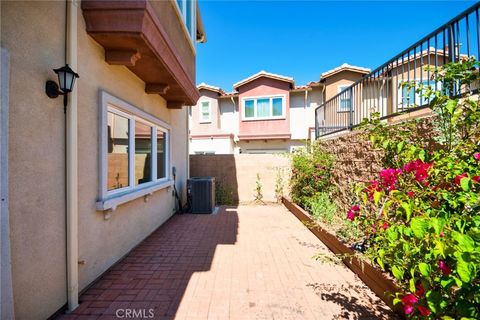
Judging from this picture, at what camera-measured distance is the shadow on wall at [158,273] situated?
10.2ft

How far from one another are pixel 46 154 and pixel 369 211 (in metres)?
5.31

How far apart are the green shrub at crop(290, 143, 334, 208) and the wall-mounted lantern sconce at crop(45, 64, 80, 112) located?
666cm

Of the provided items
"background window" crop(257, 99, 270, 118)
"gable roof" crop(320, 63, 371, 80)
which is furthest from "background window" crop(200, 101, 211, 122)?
"gable roof" crop(320, 63, 371, 80)

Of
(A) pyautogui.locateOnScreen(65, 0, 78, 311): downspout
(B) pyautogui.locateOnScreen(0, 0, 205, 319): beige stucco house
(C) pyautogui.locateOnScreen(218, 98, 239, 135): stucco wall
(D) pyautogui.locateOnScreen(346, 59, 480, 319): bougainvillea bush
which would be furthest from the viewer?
(C) pyautogui.locateOnScreen(218, 98, 239, 135): stucco wall

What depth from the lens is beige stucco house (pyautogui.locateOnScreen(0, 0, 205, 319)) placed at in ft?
7.49

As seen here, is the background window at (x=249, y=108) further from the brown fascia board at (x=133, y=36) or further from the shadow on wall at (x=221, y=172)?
the brown fascia board at (x=133, y=36)

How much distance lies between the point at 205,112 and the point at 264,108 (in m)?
4.70

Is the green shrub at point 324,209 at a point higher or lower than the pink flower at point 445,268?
lower

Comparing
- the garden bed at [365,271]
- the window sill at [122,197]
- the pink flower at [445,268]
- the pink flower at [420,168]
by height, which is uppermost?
the pink flower at [420,168]

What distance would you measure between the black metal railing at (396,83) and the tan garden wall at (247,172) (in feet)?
7.48

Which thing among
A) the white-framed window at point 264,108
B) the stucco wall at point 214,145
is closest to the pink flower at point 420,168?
the white-framed window at point 264,108

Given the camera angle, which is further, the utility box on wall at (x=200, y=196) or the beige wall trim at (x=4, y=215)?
the utility box on wall at (x=200, y=196)

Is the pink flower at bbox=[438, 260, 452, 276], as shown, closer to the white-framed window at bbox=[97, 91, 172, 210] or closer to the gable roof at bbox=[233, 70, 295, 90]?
the white-framed window at bbox=[97, 91, 172, 210]

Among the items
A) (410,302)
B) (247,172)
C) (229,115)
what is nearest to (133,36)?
(410,302)
